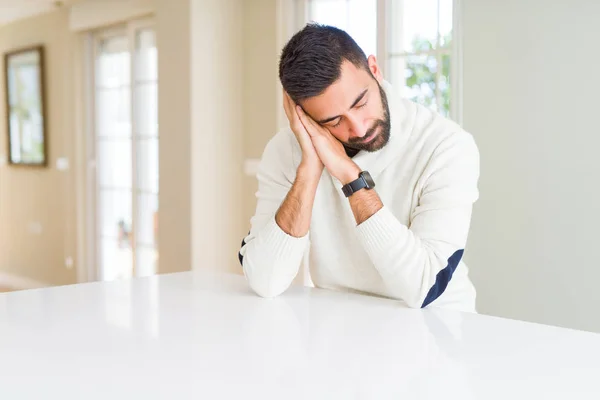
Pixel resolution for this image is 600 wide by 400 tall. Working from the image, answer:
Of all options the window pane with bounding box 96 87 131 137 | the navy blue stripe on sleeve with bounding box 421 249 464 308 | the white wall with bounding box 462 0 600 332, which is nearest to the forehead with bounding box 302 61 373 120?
the navy blue stripe on sleeve with bounding box 421 249 464 308

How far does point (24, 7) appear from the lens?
6.10m

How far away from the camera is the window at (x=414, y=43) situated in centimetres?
348

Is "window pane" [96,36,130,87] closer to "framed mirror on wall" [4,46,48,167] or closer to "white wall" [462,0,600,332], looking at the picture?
"framed mirror on wall" [4,46,48,167]

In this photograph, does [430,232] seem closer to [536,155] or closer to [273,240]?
[273,240]

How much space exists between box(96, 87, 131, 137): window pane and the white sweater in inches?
156

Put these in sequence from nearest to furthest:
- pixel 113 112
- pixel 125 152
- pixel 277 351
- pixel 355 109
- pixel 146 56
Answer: pixel 277 351 < pixel 355 109 < pixel 146 56 < pixel 125 152 < pixel 113 112

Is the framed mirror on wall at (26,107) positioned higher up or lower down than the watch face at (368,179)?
higher up

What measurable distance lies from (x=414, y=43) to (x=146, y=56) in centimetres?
235

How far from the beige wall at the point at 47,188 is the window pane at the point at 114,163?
28 centimetres

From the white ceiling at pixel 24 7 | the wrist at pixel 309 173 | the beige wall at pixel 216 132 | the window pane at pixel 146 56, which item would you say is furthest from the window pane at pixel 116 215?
the wrist at pixel 309 173

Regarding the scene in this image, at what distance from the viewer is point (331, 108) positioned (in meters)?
1.64

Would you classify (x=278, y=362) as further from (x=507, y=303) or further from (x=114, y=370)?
(x=507, y=303)

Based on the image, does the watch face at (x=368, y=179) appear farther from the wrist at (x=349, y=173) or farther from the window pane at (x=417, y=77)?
the window pane at (x=417, y=77)

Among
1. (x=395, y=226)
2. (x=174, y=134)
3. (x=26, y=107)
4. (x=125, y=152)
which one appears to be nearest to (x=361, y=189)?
(x=395, y=226)
